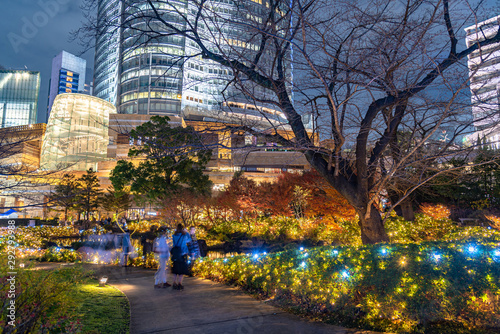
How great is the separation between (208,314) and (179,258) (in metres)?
2.61

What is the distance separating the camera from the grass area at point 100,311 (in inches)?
177

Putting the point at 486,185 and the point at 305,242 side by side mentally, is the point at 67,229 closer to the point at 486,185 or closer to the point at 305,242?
the point at 305,242

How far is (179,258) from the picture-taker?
7953 mm

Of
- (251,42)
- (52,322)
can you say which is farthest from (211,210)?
(52,322)

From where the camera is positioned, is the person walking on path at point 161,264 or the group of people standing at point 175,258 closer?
the group of people standing at point 175,258

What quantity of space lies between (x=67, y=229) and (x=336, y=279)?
93.6ft

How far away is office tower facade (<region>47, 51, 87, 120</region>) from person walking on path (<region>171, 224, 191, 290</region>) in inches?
7069

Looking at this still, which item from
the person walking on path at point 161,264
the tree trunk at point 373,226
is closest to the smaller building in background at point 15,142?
the person walking on path at point 161,264

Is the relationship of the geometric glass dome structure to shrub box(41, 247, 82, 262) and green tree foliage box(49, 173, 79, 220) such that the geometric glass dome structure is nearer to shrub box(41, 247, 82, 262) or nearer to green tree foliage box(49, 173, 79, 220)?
green tree foliage box(49, 173, 79, 220)

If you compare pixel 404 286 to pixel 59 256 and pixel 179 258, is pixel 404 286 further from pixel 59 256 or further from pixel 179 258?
pixel 59 256

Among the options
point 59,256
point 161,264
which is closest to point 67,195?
point 161,264

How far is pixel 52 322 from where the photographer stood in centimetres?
358

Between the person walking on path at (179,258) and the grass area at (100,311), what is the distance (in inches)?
54.0

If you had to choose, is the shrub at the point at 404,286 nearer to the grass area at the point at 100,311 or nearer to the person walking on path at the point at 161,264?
the grass area at the point at 100,311
